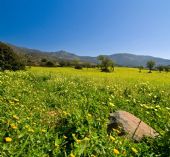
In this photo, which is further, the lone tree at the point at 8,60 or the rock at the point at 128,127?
the lone tree at the point at 8,60

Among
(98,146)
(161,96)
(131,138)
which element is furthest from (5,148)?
(161,96)

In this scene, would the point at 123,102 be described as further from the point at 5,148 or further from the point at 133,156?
the point at 5,148

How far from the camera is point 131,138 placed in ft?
25.7

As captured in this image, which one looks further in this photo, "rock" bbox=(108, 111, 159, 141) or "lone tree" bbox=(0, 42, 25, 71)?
"lone tree" bbox=(0, 42, 25, 71)

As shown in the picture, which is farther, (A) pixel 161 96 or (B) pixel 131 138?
(A) pixel 161 96

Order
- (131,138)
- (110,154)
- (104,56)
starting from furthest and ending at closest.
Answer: (104,56) < (131,138) < (110,154)

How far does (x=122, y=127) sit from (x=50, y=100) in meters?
5.17

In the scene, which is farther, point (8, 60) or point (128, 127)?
point (8, 60)

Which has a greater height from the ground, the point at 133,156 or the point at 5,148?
the point at 5,148

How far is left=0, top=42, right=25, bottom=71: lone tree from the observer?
108 ft

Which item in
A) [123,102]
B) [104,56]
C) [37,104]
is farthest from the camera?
[104,56]

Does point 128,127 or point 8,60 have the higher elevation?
point 8,60

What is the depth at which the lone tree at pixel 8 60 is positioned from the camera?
33.0 m

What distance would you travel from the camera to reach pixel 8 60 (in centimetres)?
3359
